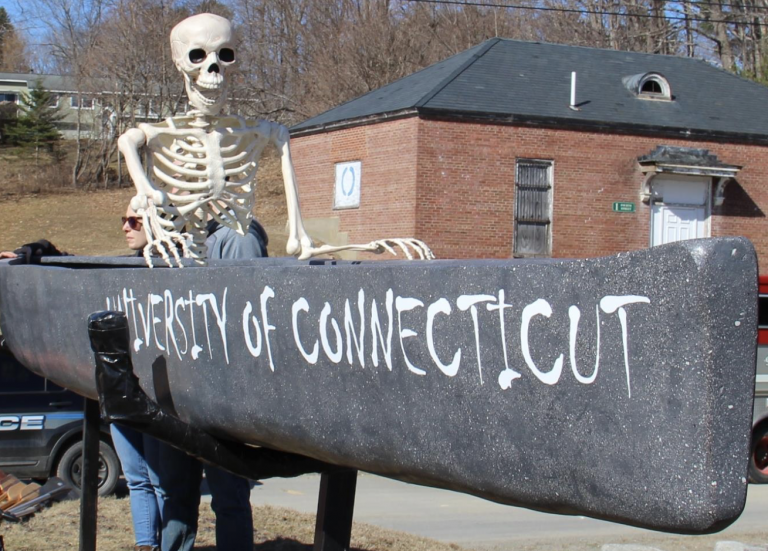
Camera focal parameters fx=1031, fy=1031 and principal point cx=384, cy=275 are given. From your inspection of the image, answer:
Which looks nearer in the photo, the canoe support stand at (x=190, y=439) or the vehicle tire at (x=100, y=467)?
the canoe support stand at (x=190, y=439)

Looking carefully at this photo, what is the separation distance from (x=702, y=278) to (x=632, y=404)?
0.29 m

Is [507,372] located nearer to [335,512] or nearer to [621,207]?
[335,512]

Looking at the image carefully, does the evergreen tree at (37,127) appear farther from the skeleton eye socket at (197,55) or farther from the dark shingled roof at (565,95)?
the skeleton eye socket at (197,55)

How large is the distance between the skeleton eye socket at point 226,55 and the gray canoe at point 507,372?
1.39 m

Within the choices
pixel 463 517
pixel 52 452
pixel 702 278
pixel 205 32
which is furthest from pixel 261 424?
pixel 52 452

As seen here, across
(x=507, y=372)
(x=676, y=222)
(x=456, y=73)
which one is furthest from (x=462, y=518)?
(x=676, y=222)

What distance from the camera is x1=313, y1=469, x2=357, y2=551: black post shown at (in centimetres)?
362

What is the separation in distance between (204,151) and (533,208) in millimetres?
19347

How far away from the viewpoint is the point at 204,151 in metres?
4.56

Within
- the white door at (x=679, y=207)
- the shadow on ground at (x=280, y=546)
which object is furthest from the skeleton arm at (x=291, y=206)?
the white door at (x=679, y=207)

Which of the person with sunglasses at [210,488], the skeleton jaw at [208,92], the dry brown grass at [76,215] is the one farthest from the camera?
the dry brown grass at [76,215]

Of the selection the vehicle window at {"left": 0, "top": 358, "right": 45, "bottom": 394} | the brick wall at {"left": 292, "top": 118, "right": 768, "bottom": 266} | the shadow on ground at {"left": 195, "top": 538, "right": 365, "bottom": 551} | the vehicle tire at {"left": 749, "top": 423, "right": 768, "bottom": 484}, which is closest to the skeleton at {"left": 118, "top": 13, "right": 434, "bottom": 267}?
the shadow on ground at {"left": 195, "top": 538, "right": 365, "bottom": 551}

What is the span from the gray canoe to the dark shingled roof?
1946 centimetres

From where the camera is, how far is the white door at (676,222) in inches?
948
